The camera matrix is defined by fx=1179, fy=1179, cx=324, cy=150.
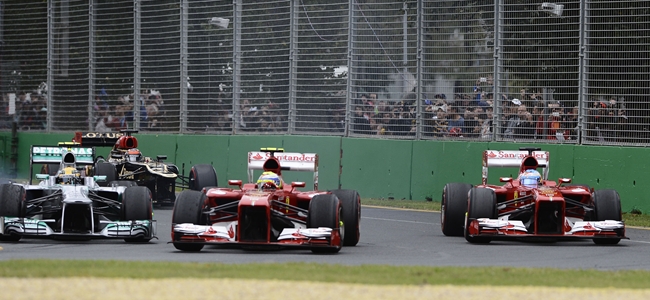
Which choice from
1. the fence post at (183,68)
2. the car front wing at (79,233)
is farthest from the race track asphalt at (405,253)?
the fence post at (183,68)

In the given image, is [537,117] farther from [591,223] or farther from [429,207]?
[591,223]

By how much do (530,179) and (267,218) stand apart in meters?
4.75

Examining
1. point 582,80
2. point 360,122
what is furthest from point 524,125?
point 360,122

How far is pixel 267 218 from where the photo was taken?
15000 millimetres

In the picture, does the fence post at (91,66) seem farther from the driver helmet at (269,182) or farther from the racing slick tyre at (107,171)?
the driver helmet at (269,182)

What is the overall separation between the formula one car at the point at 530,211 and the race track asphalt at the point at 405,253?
192 mm

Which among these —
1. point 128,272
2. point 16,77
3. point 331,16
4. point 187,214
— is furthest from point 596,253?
point 16,77

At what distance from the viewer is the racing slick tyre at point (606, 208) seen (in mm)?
16734

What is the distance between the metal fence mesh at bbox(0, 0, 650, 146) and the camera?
23.0 m

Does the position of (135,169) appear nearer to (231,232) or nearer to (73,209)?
(73,209)

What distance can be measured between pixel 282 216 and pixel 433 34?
1125cm

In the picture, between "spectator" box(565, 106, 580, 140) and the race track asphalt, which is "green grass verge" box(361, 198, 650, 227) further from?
the race track asphalt

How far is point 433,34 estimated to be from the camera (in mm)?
25844

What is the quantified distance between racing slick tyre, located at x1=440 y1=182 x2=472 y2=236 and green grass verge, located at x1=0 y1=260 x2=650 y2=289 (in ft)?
17.2
